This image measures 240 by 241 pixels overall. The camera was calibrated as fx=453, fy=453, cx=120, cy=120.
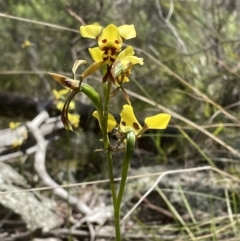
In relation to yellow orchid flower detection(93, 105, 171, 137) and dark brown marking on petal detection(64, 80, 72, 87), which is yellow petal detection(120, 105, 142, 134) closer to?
yellow orchid flower detection(93, 105, 171, 137)

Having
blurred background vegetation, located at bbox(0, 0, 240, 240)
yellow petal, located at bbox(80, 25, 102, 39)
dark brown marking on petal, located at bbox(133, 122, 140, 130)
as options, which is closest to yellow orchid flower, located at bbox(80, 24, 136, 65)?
yellow petal, located at bbox(80, 25, 102, 39)

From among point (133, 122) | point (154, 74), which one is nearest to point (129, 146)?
point (133, 122)

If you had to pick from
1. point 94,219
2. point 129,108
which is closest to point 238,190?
point 94,219

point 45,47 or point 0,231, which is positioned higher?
point 45,47

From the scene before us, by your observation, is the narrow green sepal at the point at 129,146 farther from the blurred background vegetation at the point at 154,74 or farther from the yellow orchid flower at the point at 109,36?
the blurred background vegetation at the point at 154,74

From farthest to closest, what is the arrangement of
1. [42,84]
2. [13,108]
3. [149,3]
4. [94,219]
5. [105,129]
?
[42,84]
[149,3]
[13,108]
[94,219]
[105,129]

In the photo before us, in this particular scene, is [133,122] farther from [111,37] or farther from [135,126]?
[111,37]

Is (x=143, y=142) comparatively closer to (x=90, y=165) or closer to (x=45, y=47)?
(x=90, y=165)
